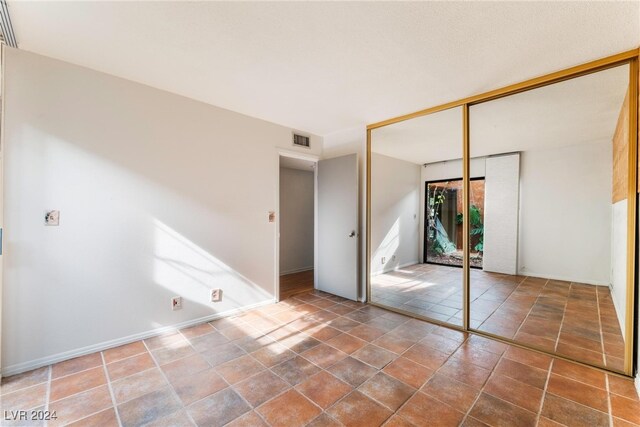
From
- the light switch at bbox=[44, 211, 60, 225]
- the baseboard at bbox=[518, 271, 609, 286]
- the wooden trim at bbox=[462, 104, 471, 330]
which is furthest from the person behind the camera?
the baseboard at bbox=[518, 271, 609, 286]

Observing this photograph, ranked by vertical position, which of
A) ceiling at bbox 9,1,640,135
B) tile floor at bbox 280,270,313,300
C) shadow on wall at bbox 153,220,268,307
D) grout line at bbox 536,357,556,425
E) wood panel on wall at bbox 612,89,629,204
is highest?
ceiling at bbox 9,1,640,135

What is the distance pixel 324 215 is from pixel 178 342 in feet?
8.22

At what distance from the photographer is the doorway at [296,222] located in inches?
213

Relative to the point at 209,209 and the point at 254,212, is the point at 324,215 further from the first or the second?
the point at 209,209

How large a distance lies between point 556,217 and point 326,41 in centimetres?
520

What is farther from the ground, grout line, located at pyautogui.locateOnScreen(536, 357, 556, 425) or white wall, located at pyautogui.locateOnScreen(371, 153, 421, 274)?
white wall, located at pyautogui.locateOnScreen(371, 153, 421, 274)

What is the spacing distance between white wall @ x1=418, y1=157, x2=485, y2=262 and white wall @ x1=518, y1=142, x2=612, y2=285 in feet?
2.49

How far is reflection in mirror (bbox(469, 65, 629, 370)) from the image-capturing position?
2641mm

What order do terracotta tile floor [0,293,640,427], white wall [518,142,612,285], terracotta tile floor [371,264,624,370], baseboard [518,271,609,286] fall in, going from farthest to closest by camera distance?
baseboard [518,271,609,286]
white wall [518,142,612,285]
terracotta tile floor [371,264,624,370]
terracotta tile floor [0,293,640,427]

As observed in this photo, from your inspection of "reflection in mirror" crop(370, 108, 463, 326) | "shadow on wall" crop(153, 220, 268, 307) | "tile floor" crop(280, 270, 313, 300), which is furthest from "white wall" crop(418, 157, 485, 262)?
"shadow on wall" crop(153, 220, 268, 307)

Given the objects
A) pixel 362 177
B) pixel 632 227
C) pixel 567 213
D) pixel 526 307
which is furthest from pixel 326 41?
pixel 567 213

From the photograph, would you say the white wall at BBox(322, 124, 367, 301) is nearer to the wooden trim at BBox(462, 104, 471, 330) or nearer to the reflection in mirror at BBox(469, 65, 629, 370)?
the wooden trim at BBox(462, 104, 471, 330)

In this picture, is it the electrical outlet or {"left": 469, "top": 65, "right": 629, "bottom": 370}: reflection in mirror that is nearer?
{"left": 469, "top": 65, "right": 629, "bottom": 370}: reflection in mirror

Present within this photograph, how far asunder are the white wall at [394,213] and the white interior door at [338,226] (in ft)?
3.35
